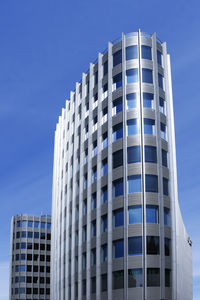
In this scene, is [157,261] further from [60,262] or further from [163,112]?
[60,262]

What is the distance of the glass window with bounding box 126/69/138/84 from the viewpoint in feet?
211

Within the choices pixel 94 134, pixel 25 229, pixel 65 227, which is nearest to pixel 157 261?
pixel 94 134

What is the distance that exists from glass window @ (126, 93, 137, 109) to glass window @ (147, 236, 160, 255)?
18809 mm

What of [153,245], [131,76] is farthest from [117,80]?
[153,245]

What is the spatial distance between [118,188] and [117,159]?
4.22m

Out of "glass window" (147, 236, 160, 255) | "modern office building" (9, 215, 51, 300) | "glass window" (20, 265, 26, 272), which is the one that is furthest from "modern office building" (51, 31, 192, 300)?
"glass window" (20, 265, 26, 272)

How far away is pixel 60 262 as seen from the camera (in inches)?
3226

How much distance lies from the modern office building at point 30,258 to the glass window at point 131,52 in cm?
9189

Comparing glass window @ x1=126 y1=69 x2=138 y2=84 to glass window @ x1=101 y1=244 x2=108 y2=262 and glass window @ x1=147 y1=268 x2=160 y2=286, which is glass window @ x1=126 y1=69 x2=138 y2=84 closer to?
glass window @ x1=101 y1=244 x2=108 y2=262

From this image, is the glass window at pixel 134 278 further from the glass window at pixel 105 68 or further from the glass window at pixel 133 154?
the glass window at pixel 105 68

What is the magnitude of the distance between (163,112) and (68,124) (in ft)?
93.6

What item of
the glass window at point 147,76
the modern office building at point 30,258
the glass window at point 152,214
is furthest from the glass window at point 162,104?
the modern office building at point 30,258

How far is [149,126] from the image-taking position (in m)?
61.8

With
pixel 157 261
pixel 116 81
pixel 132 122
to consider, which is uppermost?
pixel 116 81
